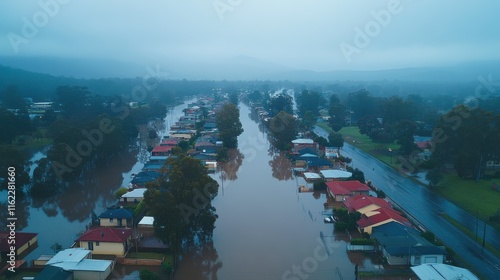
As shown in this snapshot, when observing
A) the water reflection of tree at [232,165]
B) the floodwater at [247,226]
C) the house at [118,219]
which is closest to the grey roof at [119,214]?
the house at [118,219]

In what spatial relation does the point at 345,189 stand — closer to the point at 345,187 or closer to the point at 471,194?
the point at 345,187

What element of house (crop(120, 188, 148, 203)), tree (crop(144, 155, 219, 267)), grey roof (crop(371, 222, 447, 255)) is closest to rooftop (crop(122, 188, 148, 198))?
house (crop(120, 188, 148, 203))

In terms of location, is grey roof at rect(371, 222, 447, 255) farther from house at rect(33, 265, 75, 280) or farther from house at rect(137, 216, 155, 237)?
house at rect(33, 265, 75, 280)

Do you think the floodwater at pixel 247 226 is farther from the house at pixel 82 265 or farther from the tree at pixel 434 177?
the tree at pixel 434 177

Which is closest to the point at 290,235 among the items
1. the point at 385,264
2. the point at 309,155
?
the point at 385,264

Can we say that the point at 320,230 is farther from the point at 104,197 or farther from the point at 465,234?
the point at 104,197

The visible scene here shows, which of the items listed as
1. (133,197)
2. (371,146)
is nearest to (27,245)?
(133,197)

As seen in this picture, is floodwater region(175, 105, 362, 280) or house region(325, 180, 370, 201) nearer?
A: floodwater region(175, 105, 362, 280)
